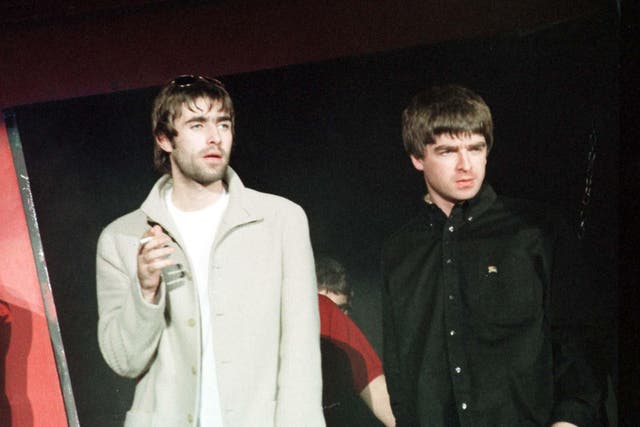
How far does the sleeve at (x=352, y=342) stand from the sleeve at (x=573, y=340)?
0.54m

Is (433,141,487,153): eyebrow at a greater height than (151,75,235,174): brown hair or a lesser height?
lesser

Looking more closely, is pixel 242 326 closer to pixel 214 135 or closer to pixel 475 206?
pixel 214 135

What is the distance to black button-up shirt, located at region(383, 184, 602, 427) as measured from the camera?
1.97 metres

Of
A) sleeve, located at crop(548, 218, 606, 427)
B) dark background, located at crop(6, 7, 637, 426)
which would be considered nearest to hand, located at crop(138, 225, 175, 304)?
dark background, located at crop(6, 7, 637, 426)

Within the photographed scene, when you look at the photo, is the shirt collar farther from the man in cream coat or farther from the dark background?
the man in cream coat

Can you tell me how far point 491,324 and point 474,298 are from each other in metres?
0.09

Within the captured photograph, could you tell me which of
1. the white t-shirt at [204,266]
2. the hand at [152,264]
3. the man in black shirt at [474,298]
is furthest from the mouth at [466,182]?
the hand at [152,264]

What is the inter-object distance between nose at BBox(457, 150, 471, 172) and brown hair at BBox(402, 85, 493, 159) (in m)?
0.06

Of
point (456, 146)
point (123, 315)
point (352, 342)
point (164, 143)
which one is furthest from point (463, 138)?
point (123, 315)

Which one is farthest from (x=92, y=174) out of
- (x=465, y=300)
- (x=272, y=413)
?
(x=465, y=300)

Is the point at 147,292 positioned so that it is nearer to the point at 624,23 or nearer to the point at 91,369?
the point at 91,369

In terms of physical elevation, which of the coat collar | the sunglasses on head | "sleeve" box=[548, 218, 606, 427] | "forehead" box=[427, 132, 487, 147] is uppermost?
the sunglasses on head

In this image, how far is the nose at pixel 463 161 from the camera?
2.03 metres

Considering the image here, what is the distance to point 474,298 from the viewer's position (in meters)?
2.01
